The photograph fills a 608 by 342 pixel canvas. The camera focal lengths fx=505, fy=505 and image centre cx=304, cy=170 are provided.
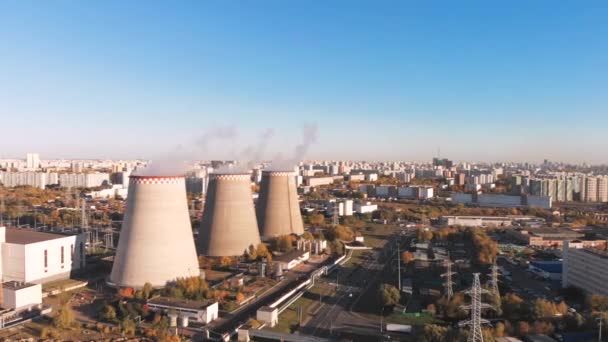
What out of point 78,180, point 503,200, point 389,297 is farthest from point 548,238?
point 78,180

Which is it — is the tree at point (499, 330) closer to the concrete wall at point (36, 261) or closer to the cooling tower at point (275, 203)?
the cooling tower at point (275, 203)

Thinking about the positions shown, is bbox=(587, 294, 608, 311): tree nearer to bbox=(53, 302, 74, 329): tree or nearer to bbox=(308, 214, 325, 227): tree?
bbox=(53, 302, 74, 329): tree

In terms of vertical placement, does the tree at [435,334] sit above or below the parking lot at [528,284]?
above

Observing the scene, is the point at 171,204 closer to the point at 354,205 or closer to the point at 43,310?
the point at 43,310

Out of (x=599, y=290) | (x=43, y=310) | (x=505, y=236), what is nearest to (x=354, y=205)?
(x=505, y=236)

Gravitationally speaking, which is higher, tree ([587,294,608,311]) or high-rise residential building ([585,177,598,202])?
high-rise residential building ([585,177,598,202])

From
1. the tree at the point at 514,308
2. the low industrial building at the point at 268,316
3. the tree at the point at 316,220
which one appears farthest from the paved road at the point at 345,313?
the tree at the point at 316,220

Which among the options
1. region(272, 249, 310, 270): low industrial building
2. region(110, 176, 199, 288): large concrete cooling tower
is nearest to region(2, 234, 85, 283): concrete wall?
region(110, 176, 199, 288): large concrete cooling tower
